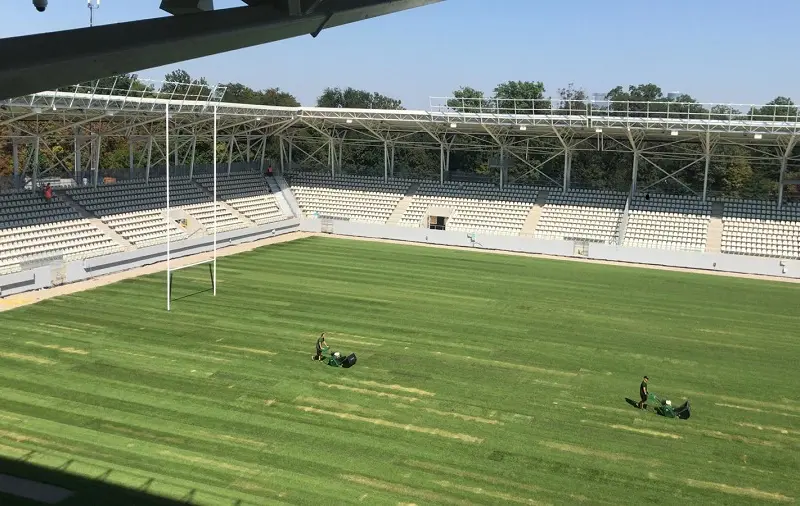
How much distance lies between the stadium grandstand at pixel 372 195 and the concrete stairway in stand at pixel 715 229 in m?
0.09

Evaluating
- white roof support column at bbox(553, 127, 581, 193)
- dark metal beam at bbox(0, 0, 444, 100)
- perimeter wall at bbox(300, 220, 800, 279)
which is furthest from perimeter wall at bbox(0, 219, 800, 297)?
dark metal beam at bbox(0, 0, 444, 100)

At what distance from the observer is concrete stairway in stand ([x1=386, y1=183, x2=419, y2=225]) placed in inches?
1725

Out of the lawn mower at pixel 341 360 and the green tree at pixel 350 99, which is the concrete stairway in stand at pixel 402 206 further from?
the green tree at pixel 350 99

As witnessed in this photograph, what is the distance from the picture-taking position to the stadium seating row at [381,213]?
3116 cm

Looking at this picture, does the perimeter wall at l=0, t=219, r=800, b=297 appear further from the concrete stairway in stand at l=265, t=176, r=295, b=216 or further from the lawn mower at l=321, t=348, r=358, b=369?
the lawn mower at l=321, t=348, r=358, b=369

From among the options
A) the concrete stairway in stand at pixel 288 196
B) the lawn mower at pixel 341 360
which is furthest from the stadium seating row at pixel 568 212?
the lawn mower at pixel 341 360

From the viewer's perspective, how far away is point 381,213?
147 feet

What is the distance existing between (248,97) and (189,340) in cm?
7095

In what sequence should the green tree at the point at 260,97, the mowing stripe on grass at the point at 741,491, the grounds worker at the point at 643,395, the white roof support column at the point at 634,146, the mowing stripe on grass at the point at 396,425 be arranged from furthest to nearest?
1. the green tree at the point at 260,97
2. the white roof support column at the point at 634,146
3. the grounds worker at the point at 643,395
4. the mowing stripe on grass at the point at 396,425
5. the mowing stripe on grass at the point at 741,491

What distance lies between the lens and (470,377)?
17406mm

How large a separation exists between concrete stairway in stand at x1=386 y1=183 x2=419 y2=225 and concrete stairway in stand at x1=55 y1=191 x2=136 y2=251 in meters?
16.0

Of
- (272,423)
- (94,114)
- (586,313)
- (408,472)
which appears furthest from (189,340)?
(94,114)

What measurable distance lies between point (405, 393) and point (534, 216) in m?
26.8

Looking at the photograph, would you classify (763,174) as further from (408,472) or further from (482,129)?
(408,472)
